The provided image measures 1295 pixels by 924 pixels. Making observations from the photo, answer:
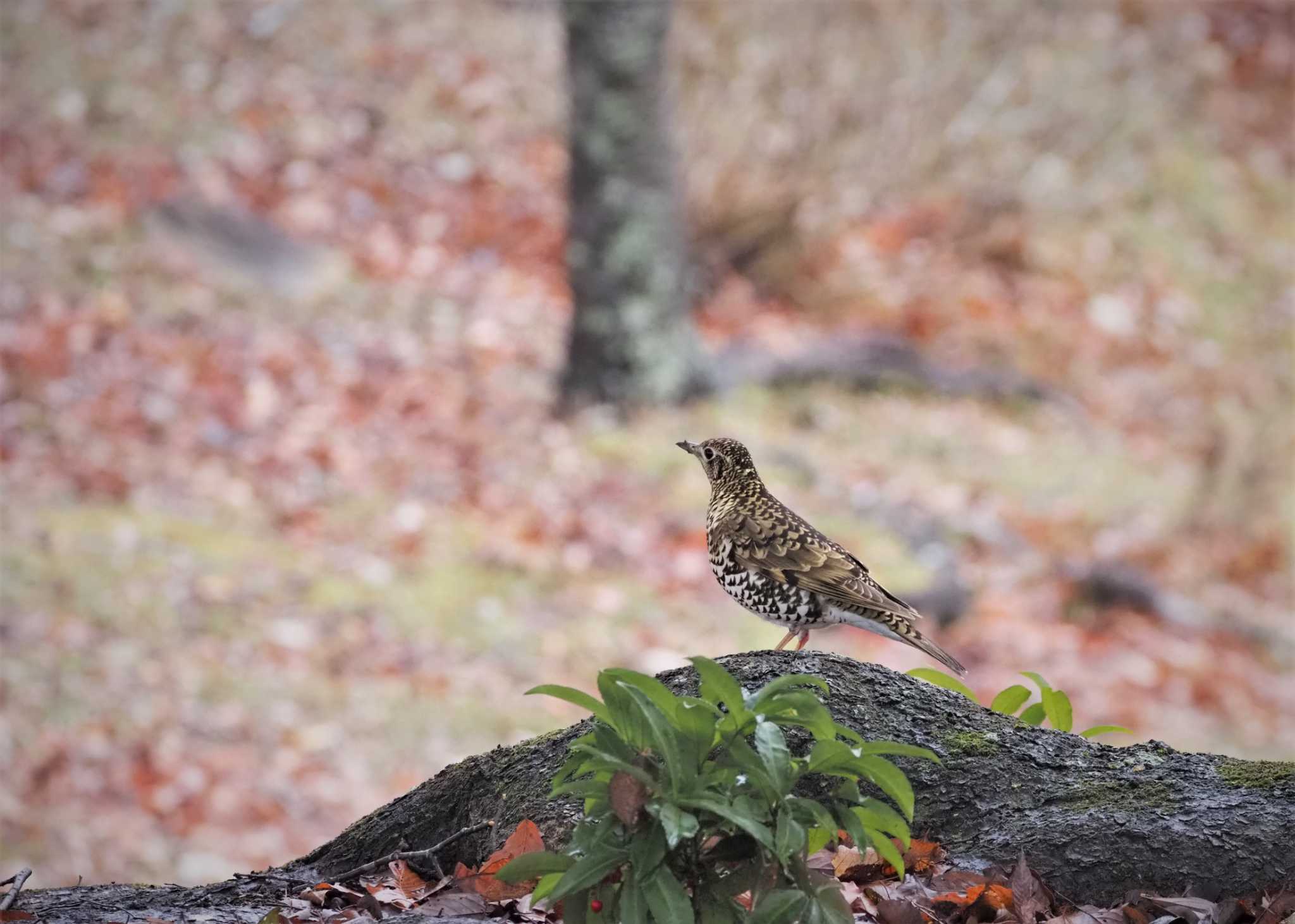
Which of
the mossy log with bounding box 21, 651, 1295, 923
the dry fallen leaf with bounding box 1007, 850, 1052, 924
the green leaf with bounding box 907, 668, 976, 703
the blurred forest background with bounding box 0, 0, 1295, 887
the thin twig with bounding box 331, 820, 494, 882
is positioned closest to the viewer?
the dry fallen leaf with bounding box 1007, 850, 1052, 924

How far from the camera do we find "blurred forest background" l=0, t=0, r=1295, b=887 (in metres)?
8.34

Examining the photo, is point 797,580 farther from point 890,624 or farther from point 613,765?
point 613,765

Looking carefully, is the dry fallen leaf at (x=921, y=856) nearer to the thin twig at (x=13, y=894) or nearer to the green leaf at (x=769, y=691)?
the green leaf at (x=769, y=691)

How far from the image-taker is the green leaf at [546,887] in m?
2.71

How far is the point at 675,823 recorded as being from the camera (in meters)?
2.54

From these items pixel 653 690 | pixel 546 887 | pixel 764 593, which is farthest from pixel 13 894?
pixel 764 593

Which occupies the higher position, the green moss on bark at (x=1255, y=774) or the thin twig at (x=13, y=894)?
the thin twig at (x=13, y=894)

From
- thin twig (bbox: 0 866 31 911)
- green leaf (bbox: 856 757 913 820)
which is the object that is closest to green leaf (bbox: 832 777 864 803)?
green leaf (bbox: 856 757 913 820)

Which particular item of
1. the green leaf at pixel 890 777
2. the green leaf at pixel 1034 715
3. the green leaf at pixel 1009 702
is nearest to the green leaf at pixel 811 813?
the green leaf at pixel 890 777

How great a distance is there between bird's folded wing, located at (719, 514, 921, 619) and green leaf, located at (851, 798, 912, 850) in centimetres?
156

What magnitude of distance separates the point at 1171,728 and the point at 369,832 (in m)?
6.24

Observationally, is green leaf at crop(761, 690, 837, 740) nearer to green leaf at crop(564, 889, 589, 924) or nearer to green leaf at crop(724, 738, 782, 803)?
green leaf at crop(724, 738, 782, 803)

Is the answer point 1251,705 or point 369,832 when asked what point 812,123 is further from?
A: point 369,832

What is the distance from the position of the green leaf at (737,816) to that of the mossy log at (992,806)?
0.99 m
